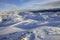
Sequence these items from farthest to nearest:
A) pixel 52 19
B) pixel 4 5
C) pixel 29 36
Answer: pixel 4 5
pixel 52 19
pixel 29 36

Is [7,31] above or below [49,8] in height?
below

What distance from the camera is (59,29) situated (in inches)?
70.4

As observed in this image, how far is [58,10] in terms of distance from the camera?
76.6 inches

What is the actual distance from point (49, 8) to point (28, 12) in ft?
1.24

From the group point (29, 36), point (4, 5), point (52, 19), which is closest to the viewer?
point (29, 36)

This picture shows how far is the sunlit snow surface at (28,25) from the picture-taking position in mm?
1777

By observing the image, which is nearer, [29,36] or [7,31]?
[29,36]

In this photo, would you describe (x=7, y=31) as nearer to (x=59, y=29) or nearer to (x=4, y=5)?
(x=4, y=5)

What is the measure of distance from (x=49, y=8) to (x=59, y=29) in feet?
1.39

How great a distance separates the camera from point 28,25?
1925mm

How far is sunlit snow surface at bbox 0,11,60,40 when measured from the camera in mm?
1777

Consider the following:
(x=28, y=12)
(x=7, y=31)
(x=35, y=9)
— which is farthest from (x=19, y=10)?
(x=7, y=31)

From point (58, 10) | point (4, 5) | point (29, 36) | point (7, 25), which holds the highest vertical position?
point (4, 5)

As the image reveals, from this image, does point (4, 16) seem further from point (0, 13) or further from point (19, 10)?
point (19, 10)
